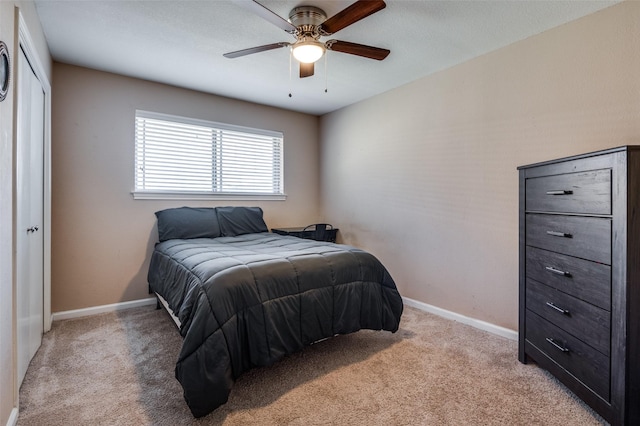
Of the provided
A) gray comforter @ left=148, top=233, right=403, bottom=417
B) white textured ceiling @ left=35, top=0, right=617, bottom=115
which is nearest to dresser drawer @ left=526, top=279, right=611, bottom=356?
gray comforter @ left=148, top=233, right=403, bottom=417

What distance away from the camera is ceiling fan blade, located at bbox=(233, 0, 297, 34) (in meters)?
1.63

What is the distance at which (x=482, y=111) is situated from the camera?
2.69 m

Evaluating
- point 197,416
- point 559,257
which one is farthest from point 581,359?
point 197,416

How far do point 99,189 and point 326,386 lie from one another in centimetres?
273

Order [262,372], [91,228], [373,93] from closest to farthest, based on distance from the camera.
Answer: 1. [262,372]
2. [91,228]
3. [373,93]

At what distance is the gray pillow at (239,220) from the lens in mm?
3420

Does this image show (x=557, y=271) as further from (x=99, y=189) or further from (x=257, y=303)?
(x=99, y=189)

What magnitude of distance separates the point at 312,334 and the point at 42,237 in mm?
2297

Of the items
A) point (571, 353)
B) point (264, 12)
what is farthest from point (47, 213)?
point (571, 353)

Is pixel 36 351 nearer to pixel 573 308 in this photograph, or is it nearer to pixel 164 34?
pixel 164 34

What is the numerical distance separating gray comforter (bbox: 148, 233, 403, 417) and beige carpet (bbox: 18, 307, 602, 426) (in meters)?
0.20

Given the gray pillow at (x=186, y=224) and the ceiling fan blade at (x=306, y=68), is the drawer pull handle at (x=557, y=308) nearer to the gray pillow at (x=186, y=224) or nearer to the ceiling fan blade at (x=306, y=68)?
the ceiling fan blade at (x=306, y=68)

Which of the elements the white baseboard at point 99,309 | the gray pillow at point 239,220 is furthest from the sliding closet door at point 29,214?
the gray pillow at point 239,220

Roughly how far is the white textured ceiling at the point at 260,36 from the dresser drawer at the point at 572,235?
136cm
